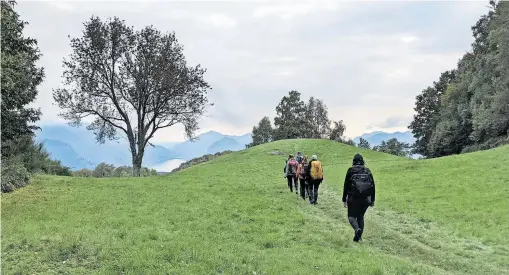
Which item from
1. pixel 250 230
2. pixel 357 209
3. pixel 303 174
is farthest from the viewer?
pixel 303 174

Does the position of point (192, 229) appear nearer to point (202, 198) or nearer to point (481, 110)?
point (202, 198)

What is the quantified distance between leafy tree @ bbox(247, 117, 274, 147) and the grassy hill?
84522 mm

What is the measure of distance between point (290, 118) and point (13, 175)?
87.4 metres

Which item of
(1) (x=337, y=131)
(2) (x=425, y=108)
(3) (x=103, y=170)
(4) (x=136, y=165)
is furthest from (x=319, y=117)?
(4) (x=136, y=165)

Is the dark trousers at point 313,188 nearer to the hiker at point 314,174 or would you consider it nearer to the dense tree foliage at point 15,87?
the hiker at point 314,174

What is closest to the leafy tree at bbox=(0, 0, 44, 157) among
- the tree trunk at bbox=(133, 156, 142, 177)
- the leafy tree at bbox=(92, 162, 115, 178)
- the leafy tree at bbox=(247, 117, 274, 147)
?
the tree trunk at bbox=(133, 156, 142, 177)

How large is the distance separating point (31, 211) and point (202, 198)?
28.0 feet

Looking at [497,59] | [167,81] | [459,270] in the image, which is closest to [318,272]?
[459,270]

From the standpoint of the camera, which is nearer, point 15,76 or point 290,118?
point 15,76

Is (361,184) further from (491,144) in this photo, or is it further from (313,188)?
(491,144)

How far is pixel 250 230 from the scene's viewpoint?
604 inches

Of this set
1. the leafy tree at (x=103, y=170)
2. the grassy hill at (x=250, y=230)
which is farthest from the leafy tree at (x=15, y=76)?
the leafy tree at (x=103, y=170)

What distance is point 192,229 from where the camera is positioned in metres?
15.4

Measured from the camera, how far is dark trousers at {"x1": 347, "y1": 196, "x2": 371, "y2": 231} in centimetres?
1391
